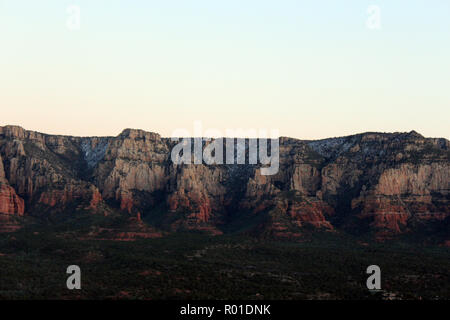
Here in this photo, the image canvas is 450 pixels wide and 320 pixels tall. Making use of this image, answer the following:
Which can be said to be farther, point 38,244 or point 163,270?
point 38,244

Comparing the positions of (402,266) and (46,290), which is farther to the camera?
(402,266)

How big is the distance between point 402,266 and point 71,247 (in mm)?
81180

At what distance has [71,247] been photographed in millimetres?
151625

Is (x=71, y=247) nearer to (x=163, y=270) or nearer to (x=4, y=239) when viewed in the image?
(x=4, y=239)

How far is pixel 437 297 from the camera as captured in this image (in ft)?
379
